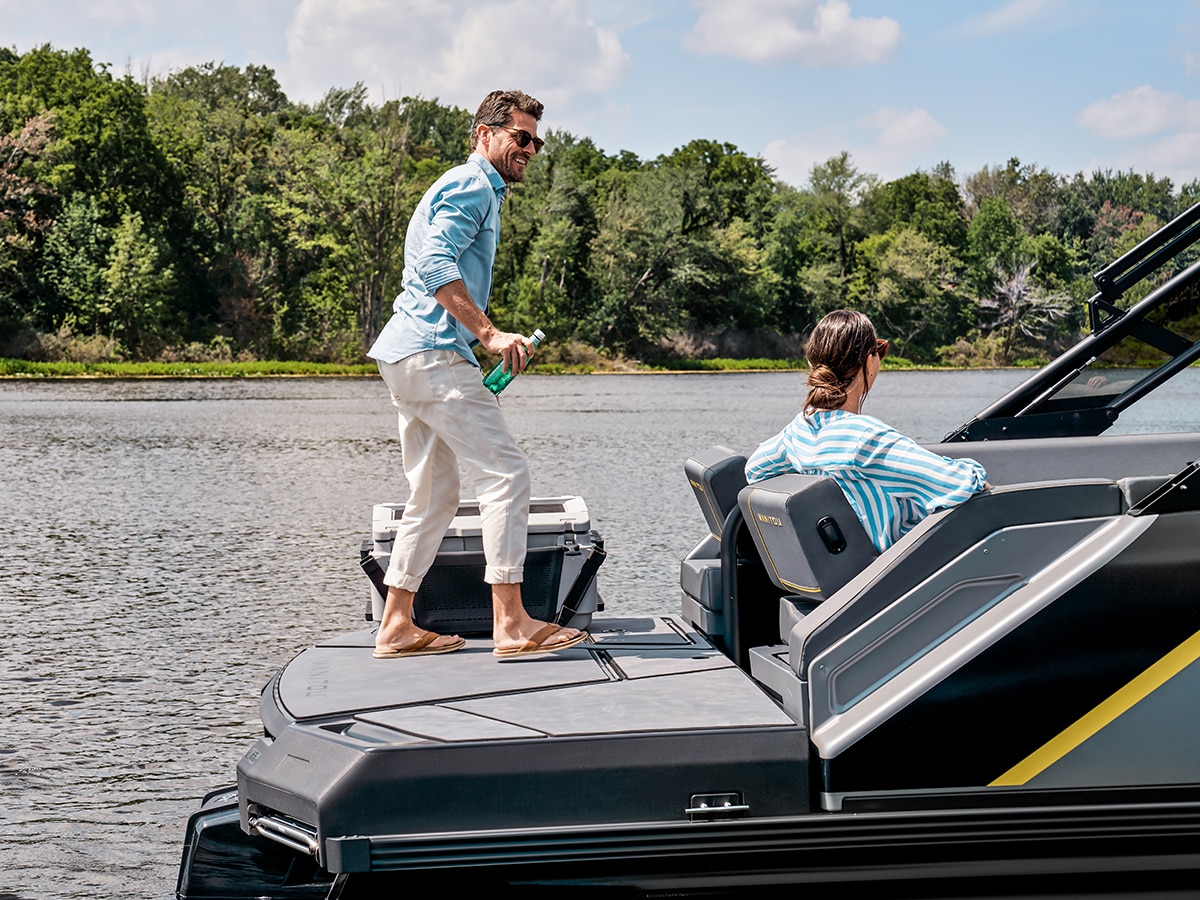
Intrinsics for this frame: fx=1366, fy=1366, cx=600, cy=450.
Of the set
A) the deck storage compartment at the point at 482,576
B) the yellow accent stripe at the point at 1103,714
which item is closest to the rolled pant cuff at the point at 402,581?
the deck storage compartment at the point at 482,576

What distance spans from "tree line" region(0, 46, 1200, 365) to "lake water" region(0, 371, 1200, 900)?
32011 mm

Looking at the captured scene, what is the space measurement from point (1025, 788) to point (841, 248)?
88438mm

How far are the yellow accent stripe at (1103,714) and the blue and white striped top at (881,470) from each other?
1.76ft

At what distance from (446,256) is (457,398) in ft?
1.29

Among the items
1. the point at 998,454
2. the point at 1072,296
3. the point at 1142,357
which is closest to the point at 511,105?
the point at 998,454

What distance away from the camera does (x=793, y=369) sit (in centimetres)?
7275

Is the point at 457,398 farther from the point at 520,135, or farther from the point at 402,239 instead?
the point at 402,239

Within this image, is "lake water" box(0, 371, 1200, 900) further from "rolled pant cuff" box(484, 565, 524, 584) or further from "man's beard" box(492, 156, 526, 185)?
"man's beard" box(492, 156, 526, 185)

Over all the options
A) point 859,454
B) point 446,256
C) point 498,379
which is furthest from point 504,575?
point 859,454

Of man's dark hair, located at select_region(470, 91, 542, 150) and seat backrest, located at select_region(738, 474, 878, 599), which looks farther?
man's dark hair, located at select_region(470, 91, 542, 150)

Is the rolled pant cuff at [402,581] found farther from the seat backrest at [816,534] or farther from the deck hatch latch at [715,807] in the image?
the deck hatch latch at [715,807]

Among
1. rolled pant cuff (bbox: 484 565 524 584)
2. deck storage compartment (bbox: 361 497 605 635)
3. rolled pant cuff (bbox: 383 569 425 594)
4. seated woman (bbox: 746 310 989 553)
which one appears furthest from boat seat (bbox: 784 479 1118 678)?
rolled pant cuff (bbox: 383 569 425 594)

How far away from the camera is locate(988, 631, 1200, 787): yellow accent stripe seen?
2859 millimetres

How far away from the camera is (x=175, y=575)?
9094 millimetres
